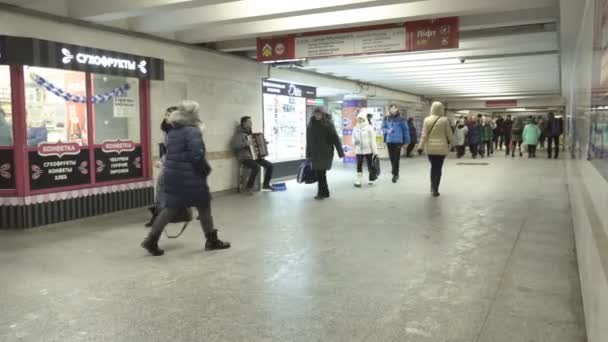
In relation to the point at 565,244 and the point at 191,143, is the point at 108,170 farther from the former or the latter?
the point at 565,244

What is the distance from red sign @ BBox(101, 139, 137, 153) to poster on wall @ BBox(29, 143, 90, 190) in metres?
0.34

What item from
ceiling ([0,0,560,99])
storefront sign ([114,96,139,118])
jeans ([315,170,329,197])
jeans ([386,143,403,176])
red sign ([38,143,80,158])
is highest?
ceiling ([0,0,560,99])

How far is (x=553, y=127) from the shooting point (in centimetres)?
1842

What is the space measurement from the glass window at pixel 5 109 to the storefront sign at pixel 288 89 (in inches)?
237

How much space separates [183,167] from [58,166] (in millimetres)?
3053

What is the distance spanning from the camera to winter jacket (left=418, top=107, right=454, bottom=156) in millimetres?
9219

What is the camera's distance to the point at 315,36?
29.4 feet

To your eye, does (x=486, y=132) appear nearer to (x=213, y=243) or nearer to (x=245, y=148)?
(x=245, y=148)

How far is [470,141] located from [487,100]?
9.80 metres

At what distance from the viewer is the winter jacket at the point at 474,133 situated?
66.2 ft

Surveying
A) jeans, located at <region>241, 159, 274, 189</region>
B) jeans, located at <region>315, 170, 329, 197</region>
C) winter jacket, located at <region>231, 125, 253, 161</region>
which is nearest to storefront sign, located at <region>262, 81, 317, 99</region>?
winter jacket, located at <region>231, 125, 253, 161</region>

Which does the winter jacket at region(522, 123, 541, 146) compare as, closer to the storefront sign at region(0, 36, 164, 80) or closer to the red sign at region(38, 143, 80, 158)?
the storefront sign at region(0, 36, 164, 80)

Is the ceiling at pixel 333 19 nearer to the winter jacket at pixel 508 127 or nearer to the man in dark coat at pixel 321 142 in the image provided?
the man in dark coat at pixel 321 142

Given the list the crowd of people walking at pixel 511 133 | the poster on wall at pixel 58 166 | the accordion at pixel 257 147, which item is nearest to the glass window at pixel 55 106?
the poster on wall at pixel 58 166
